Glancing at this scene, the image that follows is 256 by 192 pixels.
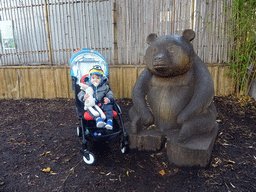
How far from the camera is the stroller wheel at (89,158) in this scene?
8.27 feet

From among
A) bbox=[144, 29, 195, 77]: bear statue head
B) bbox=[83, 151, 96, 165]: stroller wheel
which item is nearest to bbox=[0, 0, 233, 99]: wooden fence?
bbox=[144, 29, 195, 77]: bear statue head

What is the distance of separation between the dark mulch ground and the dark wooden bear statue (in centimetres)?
43

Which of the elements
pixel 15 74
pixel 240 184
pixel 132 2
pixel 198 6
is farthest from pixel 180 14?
pixel 15 74

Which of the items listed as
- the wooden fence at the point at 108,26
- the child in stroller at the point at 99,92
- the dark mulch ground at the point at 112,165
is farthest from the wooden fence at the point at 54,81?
the child in stroller at the point at 99,92

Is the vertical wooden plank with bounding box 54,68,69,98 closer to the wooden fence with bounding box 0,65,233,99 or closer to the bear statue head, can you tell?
the wooden fence with bounding box 0,65,233,99

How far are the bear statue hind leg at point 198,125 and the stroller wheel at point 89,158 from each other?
43.1 inches

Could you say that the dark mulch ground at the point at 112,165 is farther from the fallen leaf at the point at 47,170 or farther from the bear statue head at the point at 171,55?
the bear statue head at the point at 171,55

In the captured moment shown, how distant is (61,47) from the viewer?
540 cm

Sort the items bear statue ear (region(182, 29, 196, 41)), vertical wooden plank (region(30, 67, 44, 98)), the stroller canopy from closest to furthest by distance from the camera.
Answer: bear statue ear (region(182, 29, 196, 41)) → the stroller canopy → vertical wooden plank (region(30, 67, 44, 98))

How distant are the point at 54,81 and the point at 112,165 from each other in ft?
12.1

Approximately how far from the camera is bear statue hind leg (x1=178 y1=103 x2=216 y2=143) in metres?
2.33

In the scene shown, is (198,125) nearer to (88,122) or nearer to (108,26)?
(88,122)

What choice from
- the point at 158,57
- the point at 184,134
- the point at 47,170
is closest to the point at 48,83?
the point at 47,170

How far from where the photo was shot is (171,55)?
2371 millimetres
